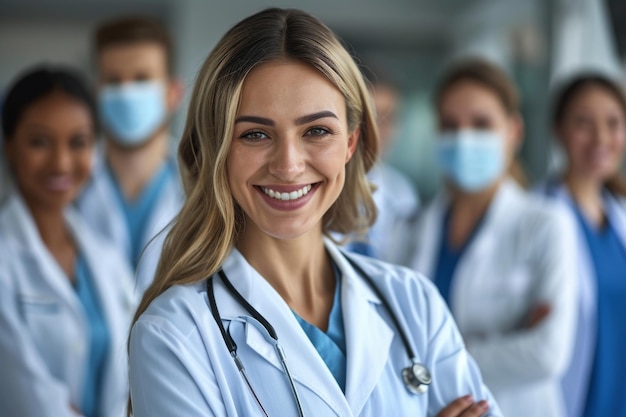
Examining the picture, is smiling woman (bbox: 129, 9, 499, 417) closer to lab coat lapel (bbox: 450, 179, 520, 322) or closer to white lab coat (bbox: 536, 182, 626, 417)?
lab coat lapel (bbox: 450, 179, 520, 322)

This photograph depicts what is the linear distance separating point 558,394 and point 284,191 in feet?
5.31

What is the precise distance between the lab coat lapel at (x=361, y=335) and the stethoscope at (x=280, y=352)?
0.04 m

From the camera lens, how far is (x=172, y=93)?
9.93 feet

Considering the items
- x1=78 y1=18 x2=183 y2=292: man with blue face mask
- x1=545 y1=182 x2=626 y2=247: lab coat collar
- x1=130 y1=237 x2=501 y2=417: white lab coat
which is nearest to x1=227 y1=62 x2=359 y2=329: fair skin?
x1=130 y1=237 x2=501 y2=417: white lab coat

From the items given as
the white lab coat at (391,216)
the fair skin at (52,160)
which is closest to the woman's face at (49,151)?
the fair skin at (52,160)

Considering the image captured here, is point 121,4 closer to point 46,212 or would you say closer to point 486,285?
point 46,212

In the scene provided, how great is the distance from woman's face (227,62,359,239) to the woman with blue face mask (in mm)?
1106

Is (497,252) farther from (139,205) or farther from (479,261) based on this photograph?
(139,205)

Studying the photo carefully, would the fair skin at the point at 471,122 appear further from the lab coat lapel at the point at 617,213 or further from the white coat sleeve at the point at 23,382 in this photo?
the white coat sleeve at the point at 23,382

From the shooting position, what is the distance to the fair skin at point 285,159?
4.46 ft

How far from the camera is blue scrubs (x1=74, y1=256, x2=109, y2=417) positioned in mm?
Result: 2240

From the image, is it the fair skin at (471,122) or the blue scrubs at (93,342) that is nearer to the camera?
the blue scrubs at (93,342)

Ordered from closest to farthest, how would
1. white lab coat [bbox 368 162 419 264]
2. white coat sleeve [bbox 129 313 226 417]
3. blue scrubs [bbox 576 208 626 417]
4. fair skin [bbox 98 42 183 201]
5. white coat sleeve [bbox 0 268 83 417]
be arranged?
white coat sleeve [bbox 129 313 226 417] < white coat sleeve [bbox 0 268 83 417] < blue scrubs [bbox 576 208 626 417] < white lab coat [bbox 368 162 419 264] < fair skin [bbox 98 42 183 201]

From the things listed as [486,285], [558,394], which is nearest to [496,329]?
[486,285]
